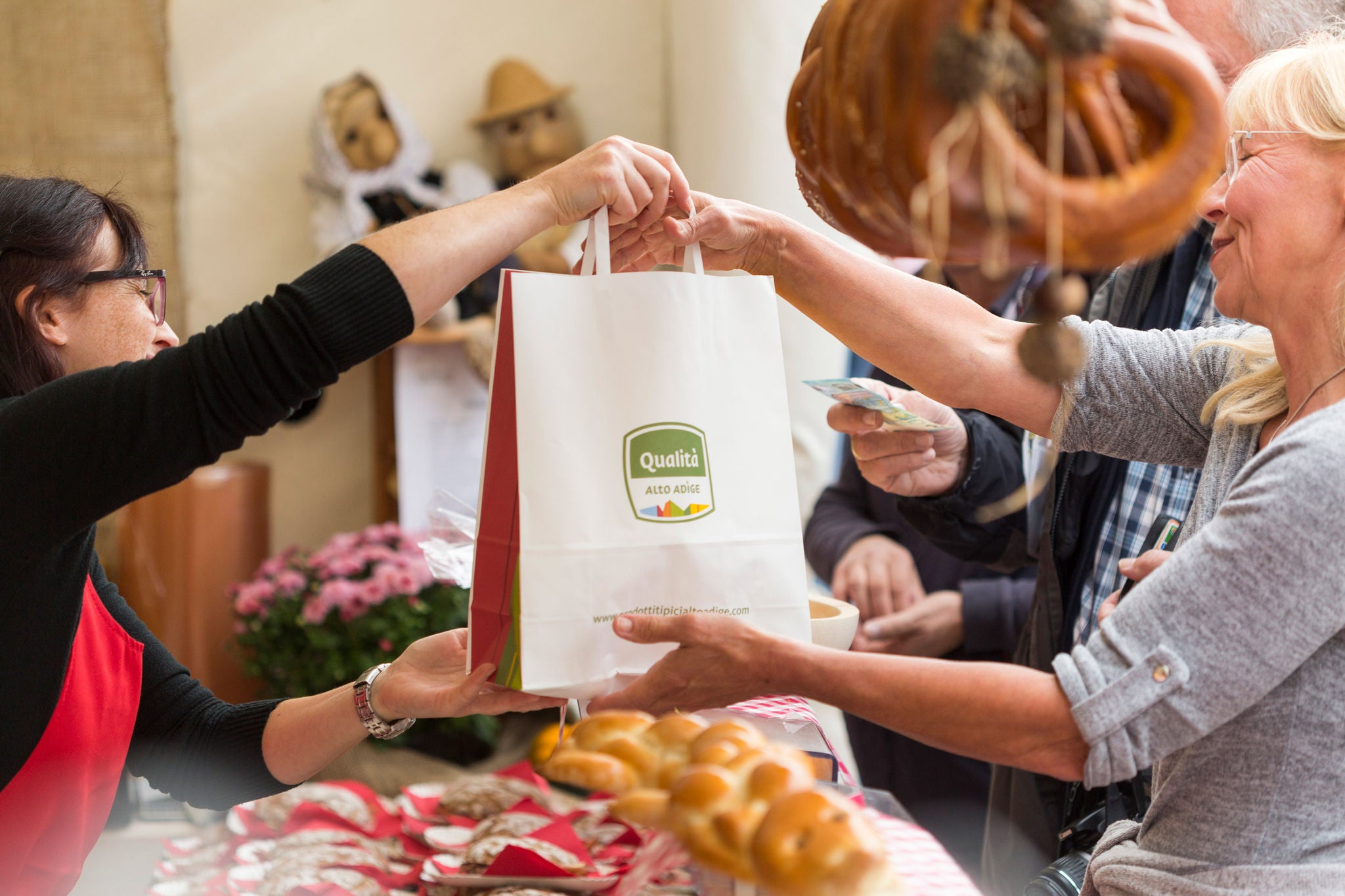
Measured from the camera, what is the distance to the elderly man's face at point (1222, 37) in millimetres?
1382

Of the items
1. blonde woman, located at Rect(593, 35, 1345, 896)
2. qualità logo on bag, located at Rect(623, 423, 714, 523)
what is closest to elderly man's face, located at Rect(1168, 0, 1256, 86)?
blonde woman, located at Rect(593, 35, 1345, 896)

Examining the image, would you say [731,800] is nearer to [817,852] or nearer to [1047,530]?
[817,852]

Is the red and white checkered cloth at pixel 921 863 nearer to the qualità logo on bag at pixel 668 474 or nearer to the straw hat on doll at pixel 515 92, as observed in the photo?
the qualità logo on bag at pixel 668 474

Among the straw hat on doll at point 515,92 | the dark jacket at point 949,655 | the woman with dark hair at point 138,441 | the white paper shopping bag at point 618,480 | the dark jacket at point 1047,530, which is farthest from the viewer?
the straw hat on doll at point 515,92

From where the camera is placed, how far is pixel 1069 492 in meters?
1.60

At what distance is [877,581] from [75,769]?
1.45 m

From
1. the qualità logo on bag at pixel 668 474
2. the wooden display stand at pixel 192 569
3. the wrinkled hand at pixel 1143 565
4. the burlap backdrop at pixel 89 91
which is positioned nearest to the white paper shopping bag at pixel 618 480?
the qualità logo on bag at pixel 668 474

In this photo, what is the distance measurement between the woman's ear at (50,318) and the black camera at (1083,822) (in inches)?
50.2

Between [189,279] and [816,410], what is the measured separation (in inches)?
84.1

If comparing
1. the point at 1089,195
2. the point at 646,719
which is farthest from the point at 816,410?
the point at 1089,195

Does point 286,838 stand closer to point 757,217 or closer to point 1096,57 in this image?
point 757,217

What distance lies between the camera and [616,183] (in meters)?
1.00

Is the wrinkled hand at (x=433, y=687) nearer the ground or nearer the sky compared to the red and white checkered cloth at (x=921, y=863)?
nearer the sky

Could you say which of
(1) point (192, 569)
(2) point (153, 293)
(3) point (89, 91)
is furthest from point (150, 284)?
(3) point (89, 91)
